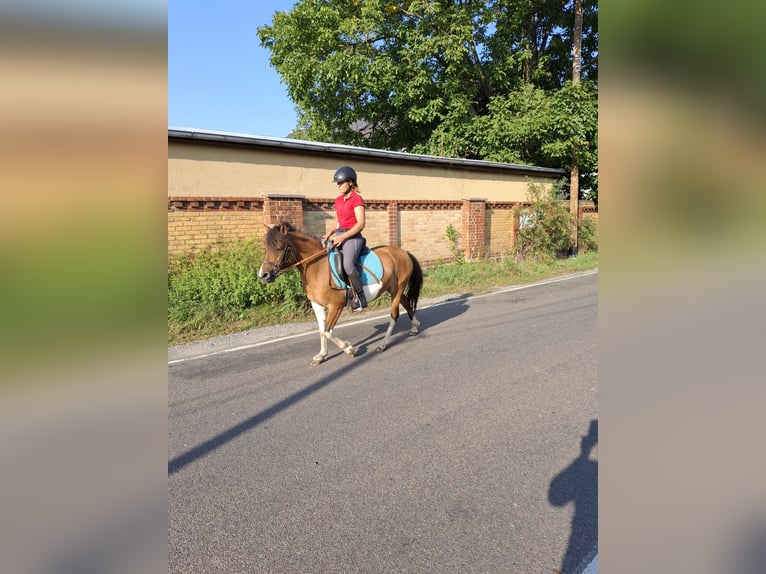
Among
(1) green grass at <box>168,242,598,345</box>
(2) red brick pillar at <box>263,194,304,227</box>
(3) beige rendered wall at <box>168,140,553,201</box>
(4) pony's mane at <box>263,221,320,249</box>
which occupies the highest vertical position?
(3) beige rendered wall at <box>168,140,553,201</box>

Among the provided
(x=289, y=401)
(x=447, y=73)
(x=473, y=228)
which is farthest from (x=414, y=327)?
(x=447, y=73)

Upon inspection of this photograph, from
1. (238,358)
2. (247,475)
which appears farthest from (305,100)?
(247,475)

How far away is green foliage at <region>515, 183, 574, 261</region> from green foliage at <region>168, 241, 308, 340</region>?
1040cm

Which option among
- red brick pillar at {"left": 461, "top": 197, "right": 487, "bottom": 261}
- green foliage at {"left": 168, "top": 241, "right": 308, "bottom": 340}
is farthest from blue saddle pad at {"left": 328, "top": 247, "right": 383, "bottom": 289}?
red brick pillar at {"left": 461, "top": 197, "right": 487, "bottom": 261}

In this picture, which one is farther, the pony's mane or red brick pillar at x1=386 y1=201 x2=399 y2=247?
red brick pillar at x1=386 y1=201 x2=399 y2=247

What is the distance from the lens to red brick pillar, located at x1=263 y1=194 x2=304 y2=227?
31.9 ft

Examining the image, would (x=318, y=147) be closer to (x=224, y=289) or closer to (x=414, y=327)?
(x=224, y=289)

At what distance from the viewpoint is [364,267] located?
22.2 ft

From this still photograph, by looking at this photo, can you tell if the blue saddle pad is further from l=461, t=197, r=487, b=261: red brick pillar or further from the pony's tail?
l=461, t=197, r=487, b=261: red brick pillar

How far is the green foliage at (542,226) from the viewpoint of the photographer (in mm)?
17078
